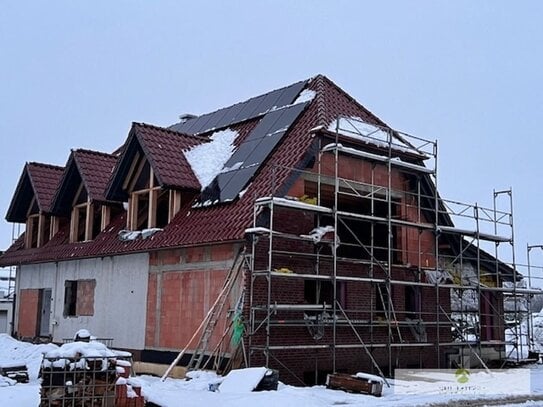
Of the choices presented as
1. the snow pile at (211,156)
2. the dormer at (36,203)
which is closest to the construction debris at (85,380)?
the snow pile at (211,156)

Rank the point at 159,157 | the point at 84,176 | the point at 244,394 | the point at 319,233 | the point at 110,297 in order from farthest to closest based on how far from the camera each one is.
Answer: the point at 84,176
the point at 110,297
the point at 159,157
the point at 319,233
the point at 244,394

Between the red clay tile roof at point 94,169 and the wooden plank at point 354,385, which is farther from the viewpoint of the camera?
the red clay tile roof at point 94,169

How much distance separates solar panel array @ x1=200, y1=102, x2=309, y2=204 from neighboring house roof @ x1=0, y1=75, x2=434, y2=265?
6.7 inches

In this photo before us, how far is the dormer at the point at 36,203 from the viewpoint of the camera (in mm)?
25188

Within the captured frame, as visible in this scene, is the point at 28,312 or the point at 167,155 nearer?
the point at 167,155

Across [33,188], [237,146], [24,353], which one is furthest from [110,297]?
[33,188]

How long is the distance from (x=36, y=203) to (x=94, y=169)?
14.1 ft

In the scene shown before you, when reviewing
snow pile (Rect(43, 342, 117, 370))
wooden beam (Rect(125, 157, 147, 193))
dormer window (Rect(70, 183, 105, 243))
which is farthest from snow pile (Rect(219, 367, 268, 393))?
dormer window (Rect(70, 183, 105, 243))

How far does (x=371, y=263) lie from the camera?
1798 centimetres

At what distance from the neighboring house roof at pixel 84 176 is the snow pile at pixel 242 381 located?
9355 millimetres

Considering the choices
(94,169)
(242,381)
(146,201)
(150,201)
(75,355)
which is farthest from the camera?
(94,169)

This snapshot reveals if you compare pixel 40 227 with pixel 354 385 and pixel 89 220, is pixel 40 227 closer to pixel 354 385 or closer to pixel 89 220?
pixel 89 220

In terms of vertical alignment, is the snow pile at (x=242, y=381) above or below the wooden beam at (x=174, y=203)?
below

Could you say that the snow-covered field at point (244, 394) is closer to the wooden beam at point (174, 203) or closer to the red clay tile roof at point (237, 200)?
the red clay tile roof at point (237, 200)
